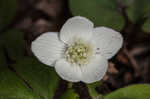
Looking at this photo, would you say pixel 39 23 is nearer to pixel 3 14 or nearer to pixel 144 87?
pixel 3 14

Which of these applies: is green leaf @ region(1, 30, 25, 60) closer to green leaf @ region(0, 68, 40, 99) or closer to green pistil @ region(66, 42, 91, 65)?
green leaf @ region(0, 68, 40, 99)

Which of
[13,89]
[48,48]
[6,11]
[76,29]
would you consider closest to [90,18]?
[76,29]

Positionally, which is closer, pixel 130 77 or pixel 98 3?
pixel 98 3

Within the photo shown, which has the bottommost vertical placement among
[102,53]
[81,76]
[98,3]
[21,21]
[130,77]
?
[130,77]

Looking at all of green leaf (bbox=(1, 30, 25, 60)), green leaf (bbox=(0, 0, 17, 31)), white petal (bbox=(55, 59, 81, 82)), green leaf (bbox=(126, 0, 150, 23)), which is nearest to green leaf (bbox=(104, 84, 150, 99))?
white petal (bbox=(55, 59, 81, 82))

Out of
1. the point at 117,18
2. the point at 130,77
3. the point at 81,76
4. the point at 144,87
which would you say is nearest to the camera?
the point at 81,76

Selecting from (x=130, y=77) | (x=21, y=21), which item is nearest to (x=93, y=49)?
(x=130, y=77)

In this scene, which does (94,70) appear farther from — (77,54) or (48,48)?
(48,48)
